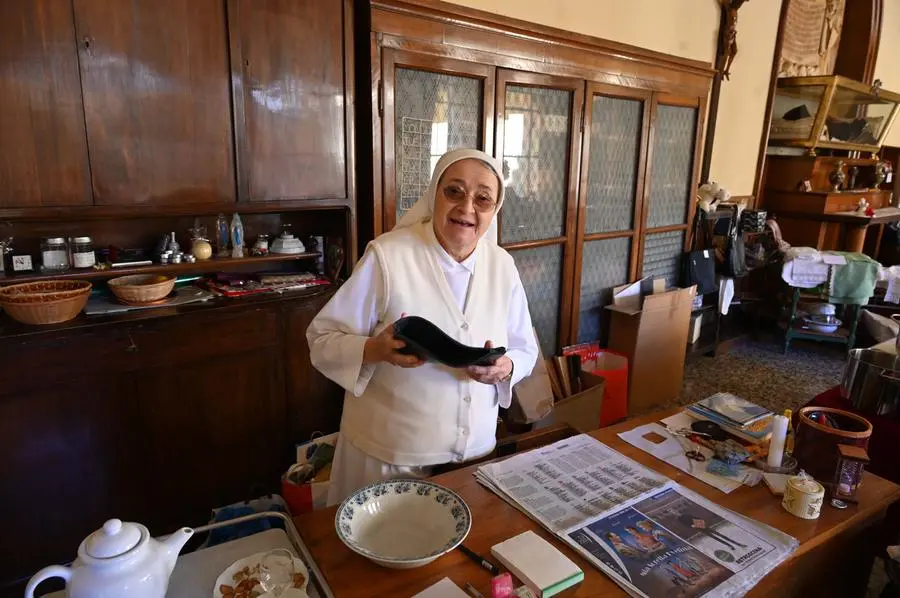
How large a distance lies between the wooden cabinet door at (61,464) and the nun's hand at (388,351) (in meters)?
1.21

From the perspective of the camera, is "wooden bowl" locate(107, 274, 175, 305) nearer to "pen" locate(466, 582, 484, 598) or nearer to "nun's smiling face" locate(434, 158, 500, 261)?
"nun's smiling face" locate(434, 158, 500, 261)

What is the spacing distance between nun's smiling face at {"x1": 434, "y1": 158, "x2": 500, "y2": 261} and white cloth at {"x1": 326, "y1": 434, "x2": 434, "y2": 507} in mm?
590

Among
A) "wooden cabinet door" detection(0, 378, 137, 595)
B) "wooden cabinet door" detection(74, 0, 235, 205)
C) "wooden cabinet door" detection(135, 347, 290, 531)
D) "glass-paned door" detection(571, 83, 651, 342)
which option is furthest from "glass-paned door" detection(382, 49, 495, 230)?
"wooden cabinet door" detection(0, 378, 137, 595)

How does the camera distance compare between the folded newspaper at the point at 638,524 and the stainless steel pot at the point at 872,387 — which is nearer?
the folded newspaper at the point at 638,524

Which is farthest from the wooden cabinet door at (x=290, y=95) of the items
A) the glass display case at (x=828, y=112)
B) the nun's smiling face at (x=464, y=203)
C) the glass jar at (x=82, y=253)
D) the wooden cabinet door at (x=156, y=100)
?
the glass display case at (x=828, y=112)

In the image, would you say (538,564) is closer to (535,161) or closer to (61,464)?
(61,464)

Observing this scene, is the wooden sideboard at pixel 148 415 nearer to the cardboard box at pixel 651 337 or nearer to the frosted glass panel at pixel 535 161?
the frosted glass panel at pixel 535 161

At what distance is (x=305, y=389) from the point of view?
8.21 ft

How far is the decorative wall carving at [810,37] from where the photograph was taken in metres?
5.12

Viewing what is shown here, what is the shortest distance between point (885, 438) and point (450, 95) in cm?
217

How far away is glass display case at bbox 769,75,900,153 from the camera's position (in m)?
4.98

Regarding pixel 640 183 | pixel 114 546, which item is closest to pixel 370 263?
pixel 114 546

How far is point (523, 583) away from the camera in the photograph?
1.01 m

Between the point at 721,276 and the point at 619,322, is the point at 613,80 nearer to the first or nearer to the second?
the point at 619,322
